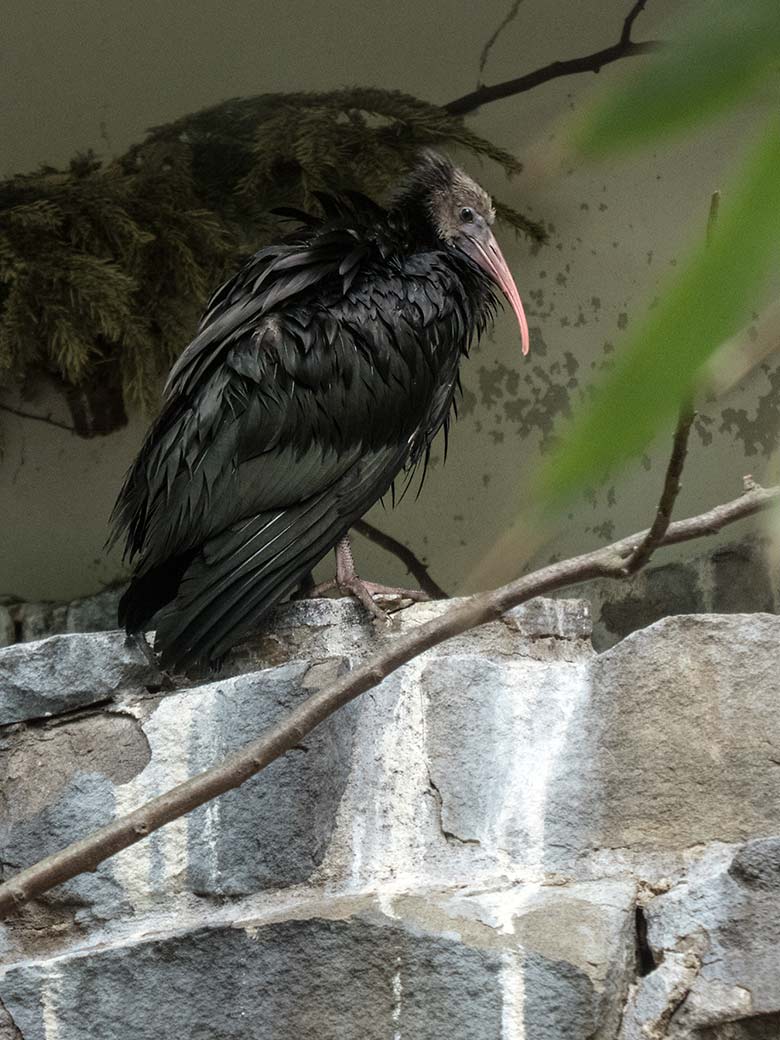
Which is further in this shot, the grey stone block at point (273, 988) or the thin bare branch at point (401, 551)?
the thin bare branch at point (401, 551)

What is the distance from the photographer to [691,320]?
1.13ft

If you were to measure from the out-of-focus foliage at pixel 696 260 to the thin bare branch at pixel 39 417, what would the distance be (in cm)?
374

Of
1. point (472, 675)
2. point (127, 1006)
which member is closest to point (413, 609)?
point (472, 675)

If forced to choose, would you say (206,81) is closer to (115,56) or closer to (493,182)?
(115,56)

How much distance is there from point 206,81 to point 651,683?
2348 mm

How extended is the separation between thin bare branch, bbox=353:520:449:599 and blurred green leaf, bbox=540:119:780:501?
3564 millimetres

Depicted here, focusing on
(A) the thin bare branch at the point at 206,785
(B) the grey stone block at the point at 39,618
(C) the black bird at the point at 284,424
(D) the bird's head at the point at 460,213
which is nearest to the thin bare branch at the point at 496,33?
(D) the bird's head at the point at 460,213

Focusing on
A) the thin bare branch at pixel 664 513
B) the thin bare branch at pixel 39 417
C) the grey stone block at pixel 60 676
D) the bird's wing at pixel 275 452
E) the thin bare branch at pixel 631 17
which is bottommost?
the thin bare branch at pixel 664 513

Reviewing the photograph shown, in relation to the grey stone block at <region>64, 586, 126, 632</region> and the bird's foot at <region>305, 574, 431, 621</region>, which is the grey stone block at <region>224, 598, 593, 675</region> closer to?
the bird's foot at <region>305, 574, 431, 621</region>

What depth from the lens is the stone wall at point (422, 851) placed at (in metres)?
1.72

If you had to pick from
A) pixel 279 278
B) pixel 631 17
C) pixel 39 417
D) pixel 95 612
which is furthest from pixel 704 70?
pixel 39 417

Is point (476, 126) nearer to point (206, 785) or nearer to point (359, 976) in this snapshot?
point (359, 976)

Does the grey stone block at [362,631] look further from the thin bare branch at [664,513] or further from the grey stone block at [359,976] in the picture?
the thin bare branch at [664,513]

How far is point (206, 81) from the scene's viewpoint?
12.4ft
